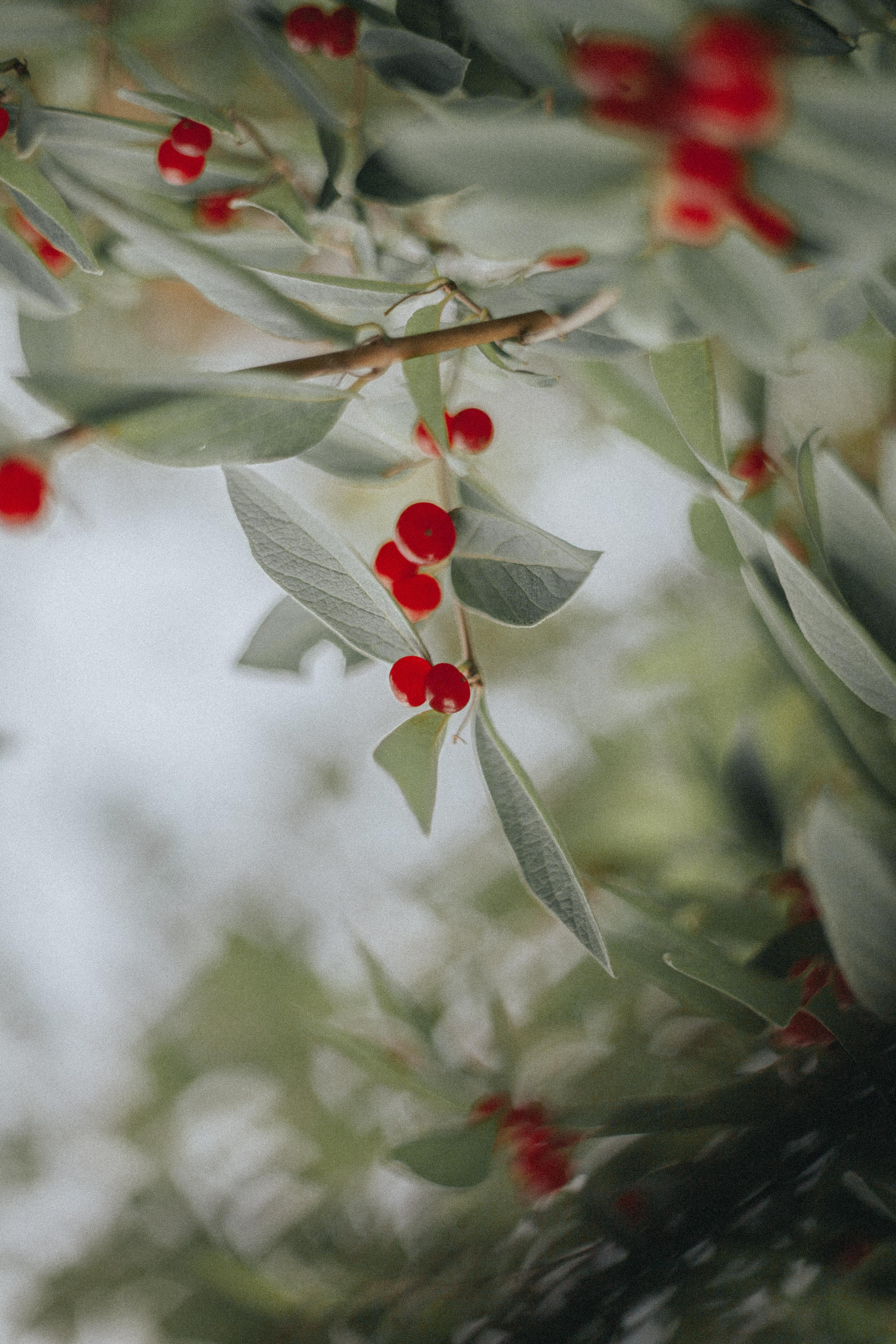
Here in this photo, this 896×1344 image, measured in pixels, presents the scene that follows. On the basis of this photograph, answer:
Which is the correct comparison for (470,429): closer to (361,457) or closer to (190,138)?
(361,457)

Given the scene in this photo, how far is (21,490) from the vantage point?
16.4 inches

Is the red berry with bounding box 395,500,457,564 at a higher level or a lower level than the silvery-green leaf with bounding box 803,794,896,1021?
higher

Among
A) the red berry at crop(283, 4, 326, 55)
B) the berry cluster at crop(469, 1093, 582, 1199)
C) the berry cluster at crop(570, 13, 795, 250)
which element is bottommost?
Answer: the berry cluster at crop(469, 1093, 582, 1199)

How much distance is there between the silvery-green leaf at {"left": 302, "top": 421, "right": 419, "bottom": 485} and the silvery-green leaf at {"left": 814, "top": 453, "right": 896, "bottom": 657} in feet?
0.68

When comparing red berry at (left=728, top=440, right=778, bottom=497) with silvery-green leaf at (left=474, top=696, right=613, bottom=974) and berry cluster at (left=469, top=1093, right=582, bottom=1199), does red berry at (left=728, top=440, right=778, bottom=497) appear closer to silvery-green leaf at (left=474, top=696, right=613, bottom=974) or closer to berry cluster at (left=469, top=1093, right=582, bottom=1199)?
silvery-green leaf at (left=474, top=696, right=613, bottom=974)

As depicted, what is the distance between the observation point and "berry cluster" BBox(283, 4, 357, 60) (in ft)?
1.65

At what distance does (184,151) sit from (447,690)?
13.7 inches

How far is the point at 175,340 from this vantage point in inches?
61.2

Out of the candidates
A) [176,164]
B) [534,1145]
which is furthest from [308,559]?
[534,1145]

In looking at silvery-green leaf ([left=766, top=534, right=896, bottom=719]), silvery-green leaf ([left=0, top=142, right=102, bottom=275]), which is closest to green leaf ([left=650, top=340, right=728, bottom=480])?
silvery-green leaf ([left=766, top=534, right=896, bottom=719])

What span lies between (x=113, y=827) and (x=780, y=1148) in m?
1.61

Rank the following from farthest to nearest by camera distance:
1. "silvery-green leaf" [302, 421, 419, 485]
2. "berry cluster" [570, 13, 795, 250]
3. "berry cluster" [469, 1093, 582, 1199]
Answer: "berry cluster" [469, 1093, 582, 1199]
"silvery-green leaf" [302, 421, 419, 485]
"berry cluster" [570, 13, 795, 250]

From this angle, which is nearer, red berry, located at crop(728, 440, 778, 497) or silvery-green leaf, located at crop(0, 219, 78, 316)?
silvery-green leaf, located at crop(0, 219, 78, 316)

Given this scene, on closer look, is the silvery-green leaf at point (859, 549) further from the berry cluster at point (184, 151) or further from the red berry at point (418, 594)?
the berry cluster at point (184, 151)
